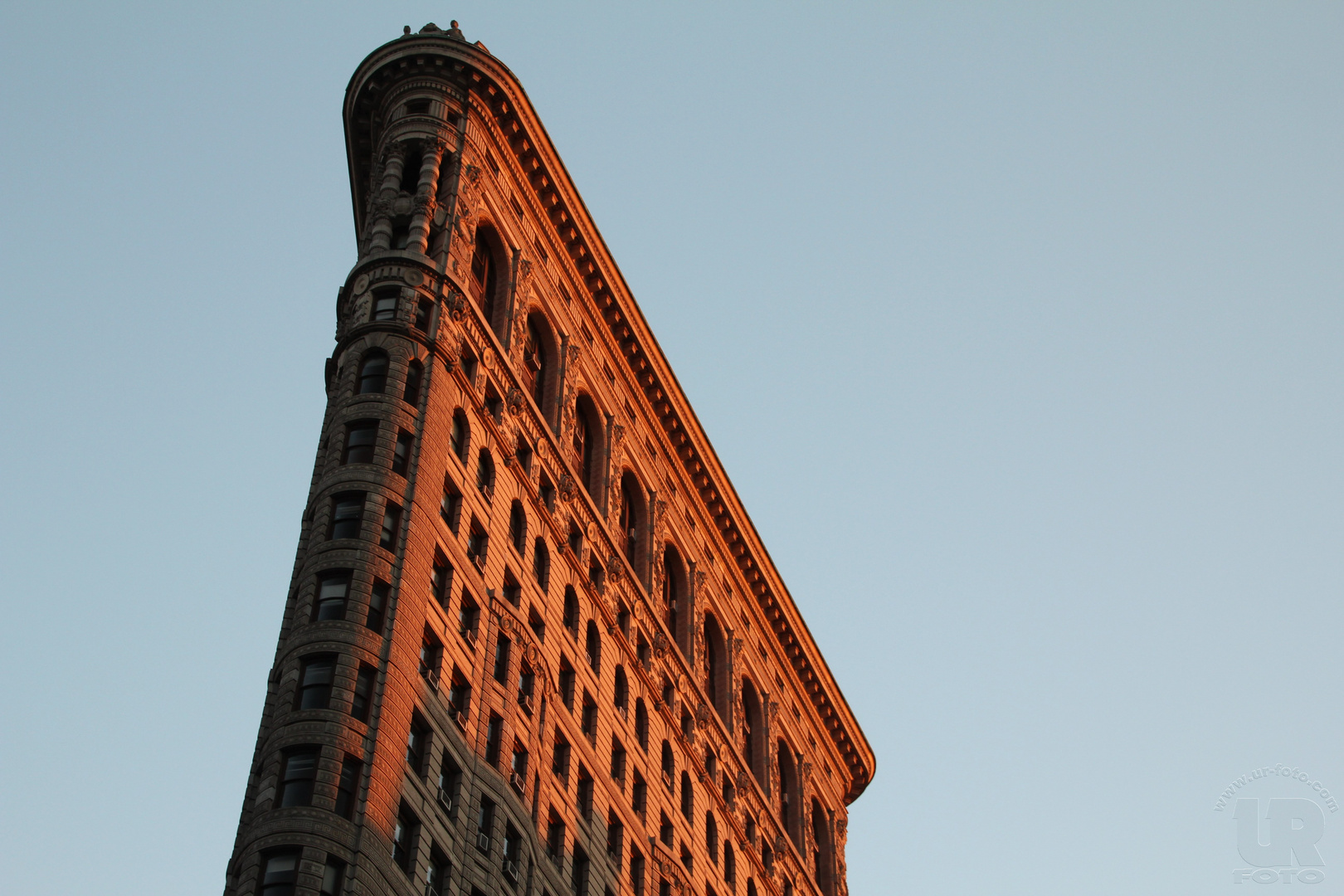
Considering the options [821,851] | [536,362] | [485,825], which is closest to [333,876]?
[485,825]

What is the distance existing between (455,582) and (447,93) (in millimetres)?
27419

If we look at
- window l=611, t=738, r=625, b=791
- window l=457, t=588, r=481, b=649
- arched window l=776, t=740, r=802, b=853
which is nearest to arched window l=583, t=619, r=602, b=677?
window l=611, t=738, r=625, b=791

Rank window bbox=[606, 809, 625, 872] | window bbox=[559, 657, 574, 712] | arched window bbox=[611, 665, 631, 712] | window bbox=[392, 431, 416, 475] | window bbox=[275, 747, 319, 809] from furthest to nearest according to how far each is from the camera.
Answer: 1. arched window bbox=[611, 665, 631, 712]
2. window bbox=[559, 657, 574, 712]
3. window bbox=[606, 809, 625, 872]
4. window bbox=[392, 431, 416, 475]
5. window bbox=[275, 747, 319, 809]

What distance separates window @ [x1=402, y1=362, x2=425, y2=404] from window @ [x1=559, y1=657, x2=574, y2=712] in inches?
495

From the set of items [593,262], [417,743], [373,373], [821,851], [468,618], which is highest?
[593,262]

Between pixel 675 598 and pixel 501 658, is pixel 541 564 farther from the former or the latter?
pixel 675 598

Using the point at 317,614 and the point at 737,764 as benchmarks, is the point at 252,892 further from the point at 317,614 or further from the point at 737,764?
the point at 737,764

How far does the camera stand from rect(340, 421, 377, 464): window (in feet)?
209

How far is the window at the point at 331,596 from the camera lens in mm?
57844

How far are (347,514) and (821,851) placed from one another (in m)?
50.4

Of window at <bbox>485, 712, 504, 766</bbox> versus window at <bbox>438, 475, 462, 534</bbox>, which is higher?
window at <bbox>438, 475, 462, 534</bbox>

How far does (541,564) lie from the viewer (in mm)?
73438

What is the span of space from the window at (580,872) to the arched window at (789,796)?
29.1 m

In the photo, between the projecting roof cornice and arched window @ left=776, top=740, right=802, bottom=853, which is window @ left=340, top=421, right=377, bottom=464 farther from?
arched window @ left=776, top=740, right=802, bottom=853
